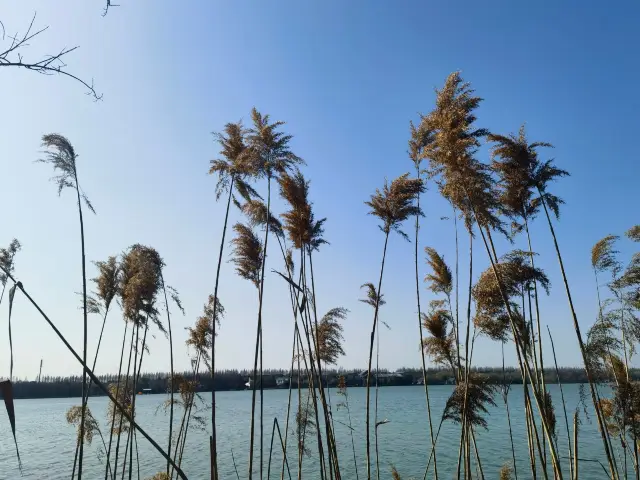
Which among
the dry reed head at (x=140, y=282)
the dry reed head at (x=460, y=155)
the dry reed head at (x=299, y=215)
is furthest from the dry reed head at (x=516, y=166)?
the dry reed head at (x=140, y=282)

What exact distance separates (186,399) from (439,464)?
394 inches

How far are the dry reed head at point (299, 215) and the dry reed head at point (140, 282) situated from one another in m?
2.20

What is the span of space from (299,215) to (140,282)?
8.26 feet

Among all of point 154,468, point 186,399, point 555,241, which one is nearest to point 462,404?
point 555,241

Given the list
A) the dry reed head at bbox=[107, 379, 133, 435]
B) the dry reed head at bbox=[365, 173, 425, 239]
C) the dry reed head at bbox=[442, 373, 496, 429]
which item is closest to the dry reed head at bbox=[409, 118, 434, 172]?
the dry reed head at bbox=[365, 173, 425, 239]

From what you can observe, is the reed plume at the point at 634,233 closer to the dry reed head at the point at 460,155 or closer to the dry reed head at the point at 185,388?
A: the dry reed head at the point at 460,155

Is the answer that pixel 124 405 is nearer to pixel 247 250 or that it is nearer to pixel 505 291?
pixel 247 250

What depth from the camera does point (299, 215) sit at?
6203 mm

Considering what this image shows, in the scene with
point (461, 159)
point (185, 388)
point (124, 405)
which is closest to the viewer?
point (461, 159)

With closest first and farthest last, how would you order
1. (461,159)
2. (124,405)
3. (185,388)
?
(461,159) < (124,405) < (185,388)

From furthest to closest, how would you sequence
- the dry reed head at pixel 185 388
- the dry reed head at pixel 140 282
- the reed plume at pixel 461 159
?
the dry reed head at pixel 185 388 < the dry reed head at pixel 140 282 < the reed plume at pixel 461 159

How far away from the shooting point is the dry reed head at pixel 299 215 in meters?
6.05

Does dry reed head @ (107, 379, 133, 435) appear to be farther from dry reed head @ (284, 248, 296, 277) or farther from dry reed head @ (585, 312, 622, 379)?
dry reed head @ (585, 312, 622, 379)

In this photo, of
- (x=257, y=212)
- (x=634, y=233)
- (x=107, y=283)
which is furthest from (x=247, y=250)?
(x=634, y=233)
